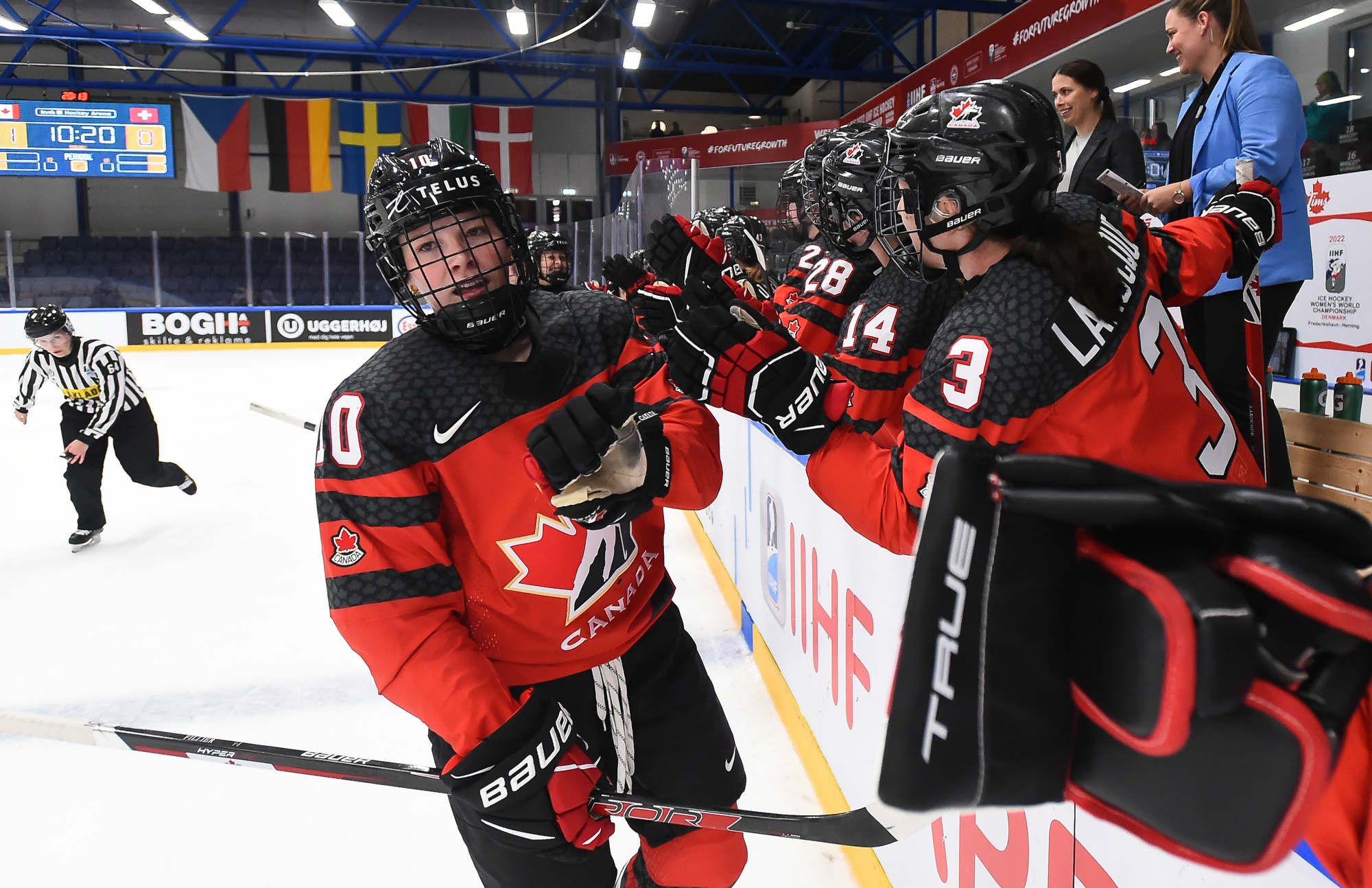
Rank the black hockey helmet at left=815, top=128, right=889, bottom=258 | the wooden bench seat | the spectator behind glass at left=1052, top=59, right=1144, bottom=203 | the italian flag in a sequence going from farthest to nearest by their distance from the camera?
1. the italian flag
2. the spectator behind glass at left=1052, top=59, right=1144, bottom=203
3. the black hockey helmet at left=815, top=128, right=889, bottom=258
4. the wooden bench seat

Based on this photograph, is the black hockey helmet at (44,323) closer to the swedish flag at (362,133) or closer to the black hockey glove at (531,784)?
the black hockey glove at (531,784)

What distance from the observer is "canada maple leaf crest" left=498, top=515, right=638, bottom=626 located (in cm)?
119

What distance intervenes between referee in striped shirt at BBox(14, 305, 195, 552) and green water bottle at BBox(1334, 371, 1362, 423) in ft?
16.5

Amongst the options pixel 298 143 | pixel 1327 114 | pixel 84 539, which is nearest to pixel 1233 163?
pixel 1327 114

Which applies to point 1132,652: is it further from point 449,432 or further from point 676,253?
point 676,253

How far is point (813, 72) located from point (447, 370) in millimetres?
14325

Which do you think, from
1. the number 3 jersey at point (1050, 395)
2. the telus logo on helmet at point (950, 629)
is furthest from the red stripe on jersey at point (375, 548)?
the telus logo on helmet at point (950, 629)

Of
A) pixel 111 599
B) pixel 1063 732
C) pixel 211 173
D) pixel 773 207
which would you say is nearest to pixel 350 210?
pixel 211 173

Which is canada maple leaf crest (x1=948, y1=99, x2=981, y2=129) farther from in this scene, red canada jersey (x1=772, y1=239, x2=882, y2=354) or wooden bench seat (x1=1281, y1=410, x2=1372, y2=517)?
red canada jersey (x1=772, y1=239, x2=882, y2=354)

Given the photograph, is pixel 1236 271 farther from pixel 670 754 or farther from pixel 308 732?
pixel 308 732

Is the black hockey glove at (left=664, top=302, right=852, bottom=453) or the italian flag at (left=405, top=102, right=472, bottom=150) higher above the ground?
the italian flag at (left=405, top=102, right=472, bottom=150)

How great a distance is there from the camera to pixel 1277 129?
184 cm

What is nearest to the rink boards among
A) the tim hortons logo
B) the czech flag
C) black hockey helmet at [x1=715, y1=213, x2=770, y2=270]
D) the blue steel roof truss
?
black hockey helmet at [x1=715, y1=213, x2=770, y2=270]

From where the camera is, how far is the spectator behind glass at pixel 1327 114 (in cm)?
496
